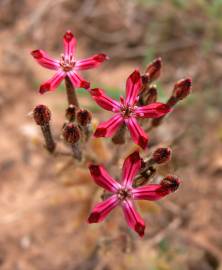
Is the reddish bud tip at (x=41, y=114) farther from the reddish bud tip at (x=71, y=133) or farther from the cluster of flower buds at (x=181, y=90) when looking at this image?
the cluster of flower buds at (x=181, y=90)

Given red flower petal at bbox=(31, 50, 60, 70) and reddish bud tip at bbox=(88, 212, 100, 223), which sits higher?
red flower petal at bbox=(31, 50, 60, 70)

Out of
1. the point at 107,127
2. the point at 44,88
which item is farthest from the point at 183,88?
the point at 44,88

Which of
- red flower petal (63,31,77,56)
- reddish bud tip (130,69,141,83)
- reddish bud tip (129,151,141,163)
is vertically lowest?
reddish bud tip (129,151,141,163)

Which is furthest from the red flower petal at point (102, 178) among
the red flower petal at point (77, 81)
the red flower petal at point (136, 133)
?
the red flower petal at point (77, 81)

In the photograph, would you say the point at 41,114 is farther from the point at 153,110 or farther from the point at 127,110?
the point at 153,110

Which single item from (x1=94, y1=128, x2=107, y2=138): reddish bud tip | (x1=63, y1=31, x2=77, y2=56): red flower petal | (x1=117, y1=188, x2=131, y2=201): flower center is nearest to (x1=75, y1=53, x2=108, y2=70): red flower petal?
(x1=63, y1=31, x2=77, y2=56): red flower petal

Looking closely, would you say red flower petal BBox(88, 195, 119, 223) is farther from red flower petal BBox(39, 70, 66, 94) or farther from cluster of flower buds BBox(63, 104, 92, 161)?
red flower petal BBox(39, 70, 66, 94)
